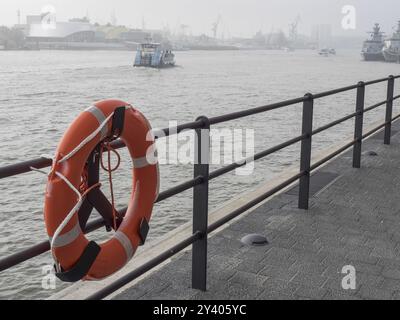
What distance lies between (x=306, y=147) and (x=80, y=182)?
3546 millimetres

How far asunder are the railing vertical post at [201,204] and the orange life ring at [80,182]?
2.10ft

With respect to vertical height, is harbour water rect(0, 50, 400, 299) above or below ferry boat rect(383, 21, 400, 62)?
below

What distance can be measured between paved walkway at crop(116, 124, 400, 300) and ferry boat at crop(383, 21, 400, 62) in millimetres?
116047

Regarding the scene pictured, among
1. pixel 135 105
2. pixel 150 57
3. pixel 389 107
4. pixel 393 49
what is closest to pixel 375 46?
pixel 393 49

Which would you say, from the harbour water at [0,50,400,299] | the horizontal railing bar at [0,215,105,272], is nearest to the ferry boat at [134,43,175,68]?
the harbour water at [0,50,400,299]

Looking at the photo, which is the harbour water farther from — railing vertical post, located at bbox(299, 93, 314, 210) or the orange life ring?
the orange life ring

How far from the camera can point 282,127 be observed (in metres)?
23.8

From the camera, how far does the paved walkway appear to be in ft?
13.3

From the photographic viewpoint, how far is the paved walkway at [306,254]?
4051 mm

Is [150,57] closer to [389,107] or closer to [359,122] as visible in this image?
[389,107]

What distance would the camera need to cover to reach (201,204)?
3.91 m
